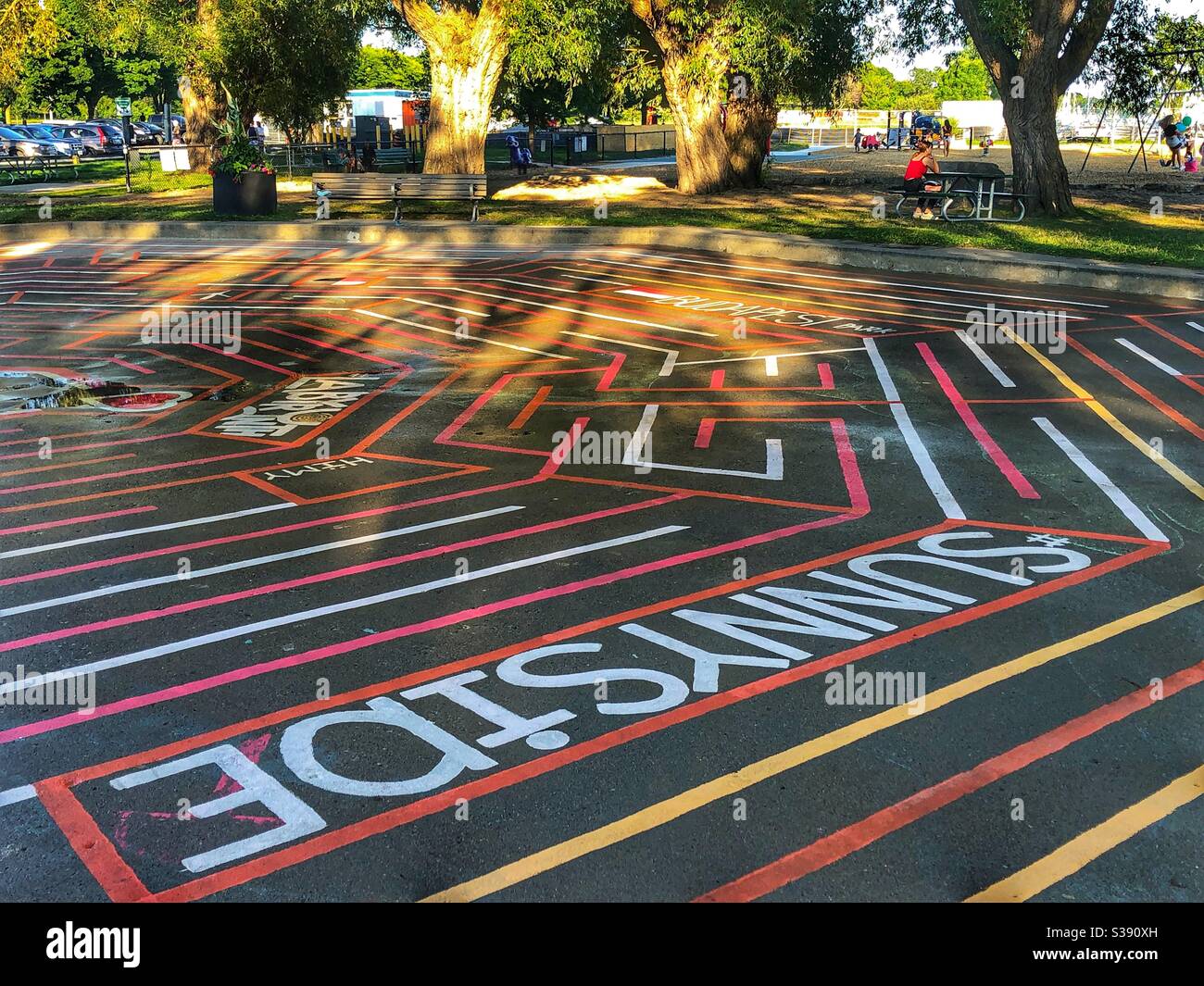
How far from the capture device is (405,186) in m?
25.0

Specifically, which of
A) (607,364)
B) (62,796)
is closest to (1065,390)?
(607,364)

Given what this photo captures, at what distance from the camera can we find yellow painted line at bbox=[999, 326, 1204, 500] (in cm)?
873

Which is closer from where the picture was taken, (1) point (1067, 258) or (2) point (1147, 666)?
(2) point (1147, 666)

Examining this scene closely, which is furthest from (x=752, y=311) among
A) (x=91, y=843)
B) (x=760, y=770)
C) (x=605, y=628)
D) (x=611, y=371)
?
(x=91, y=843)

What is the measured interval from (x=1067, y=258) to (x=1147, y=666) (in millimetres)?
14663

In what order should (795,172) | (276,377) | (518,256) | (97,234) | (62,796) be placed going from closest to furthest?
(62,796) → (276,377) → (518,256) → (97,234) → (795,172)

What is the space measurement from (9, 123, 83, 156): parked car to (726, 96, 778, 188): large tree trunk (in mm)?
29056

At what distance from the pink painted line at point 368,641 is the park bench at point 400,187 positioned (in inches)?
729

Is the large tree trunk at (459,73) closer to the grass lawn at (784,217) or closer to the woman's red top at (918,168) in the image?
the grass lawn at (784,217)

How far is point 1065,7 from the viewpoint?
21891 millimetres

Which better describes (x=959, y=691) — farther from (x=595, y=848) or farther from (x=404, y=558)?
(x=404, y=558)

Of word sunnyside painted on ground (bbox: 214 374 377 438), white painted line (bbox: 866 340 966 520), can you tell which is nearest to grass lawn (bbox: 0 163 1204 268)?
white painted line (bbox: 866 340 966 520)

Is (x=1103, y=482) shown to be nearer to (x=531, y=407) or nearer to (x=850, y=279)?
(x=531, y=407)

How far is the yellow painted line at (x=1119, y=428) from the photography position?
873 centimetres
